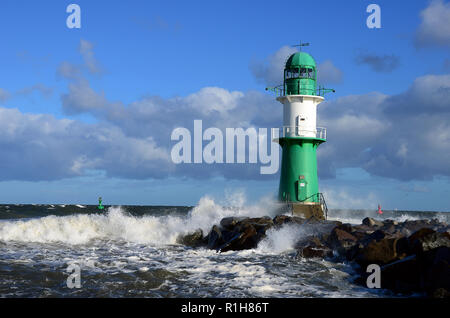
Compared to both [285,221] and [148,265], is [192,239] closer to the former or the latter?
[285,221]

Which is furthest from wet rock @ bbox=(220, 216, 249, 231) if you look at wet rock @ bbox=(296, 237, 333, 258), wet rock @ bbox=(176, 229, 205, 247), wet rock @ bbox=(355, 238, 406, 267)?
wet rock @ bbox=(355, 238, 406, 267)

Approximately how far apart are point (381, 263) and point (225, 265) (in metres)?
3.21

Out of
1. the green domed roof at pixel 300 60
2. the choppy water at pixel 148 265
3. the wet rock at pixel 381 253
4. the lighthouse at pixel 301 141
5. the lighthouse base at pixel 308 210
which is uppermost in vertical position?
the green domed roof at pixel 300 60

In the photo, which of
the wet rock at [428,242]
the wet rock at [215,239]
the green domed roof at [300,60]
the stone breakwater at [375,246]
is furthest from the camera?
the green domed roof at [300,60]

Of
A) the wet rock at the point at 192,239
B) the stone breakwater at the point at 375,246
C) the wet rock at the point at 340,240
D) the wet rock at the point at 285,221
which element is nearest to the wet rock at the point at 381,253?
the stone breakwater at the point at 375,246

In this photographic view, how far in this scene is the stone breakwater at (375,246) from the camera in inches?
282

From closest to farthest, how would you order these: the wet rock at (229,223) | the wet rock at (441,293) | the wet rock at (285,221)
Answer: the wet rock at (441,293) < the wet rock at (285,221) < the wet rock at (229,223)

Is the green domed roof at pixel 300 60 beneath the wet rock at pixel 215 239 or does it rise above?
above

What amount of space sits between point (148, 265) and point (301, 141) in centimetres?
884

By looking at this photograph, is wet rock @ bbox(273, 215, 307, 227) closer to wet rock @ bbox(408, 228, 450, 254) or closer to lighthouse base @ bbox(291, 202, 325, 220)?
lighthouse base @ bbox(291, 202, 325, 220)

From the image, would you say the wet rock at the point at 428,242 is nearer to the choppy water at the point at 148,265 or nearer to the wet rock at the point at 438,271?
the wet rock at the point at 438,271

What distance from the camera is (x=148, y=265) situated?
9938 mm
